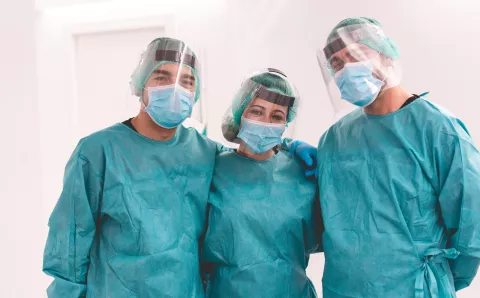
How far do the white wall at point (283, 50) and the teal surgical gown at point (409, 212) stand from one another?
0.67 meters

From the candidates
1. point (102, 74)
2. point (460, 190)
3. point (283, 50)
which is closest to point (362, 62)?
point (460, 190)

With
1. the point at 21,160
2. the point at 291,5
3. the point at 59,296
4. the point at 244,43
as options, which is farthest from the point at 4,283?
the point at 291,5

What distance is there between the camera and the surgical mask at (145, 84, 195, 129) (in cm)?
141

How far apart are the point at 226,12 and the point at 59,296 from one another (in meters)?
2.38

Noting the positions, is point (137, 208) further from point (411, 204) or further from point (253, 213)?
point (411, 204)

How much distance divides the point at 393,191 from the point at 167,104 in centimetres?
76

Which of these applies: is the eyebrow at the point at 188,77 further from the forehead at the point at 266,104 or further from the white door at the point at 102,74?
the white door at the point at 102,74

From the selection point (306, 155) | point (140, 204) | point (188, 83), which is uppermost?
point (188, 83)

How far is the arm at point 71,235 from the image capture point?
1.34 meters

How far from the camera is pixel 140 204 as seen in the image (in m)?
1.39

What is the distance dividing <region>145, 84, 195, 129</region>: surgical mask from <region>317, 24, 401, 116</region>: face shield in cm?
51

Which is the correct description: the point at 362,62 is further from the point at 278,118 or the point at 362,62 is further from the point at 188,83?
the point at 188,83

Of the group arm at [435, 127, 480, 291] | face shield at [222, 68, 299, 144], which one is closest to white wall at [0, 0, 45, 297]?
face shield at [222, 68, 299, 144]

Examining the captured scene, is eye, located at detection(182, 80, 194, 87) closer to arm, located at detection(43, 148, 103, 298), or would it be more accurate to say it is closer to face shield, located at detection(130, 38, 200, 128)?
face shield, located at detection(130, 38, 200, 128)
